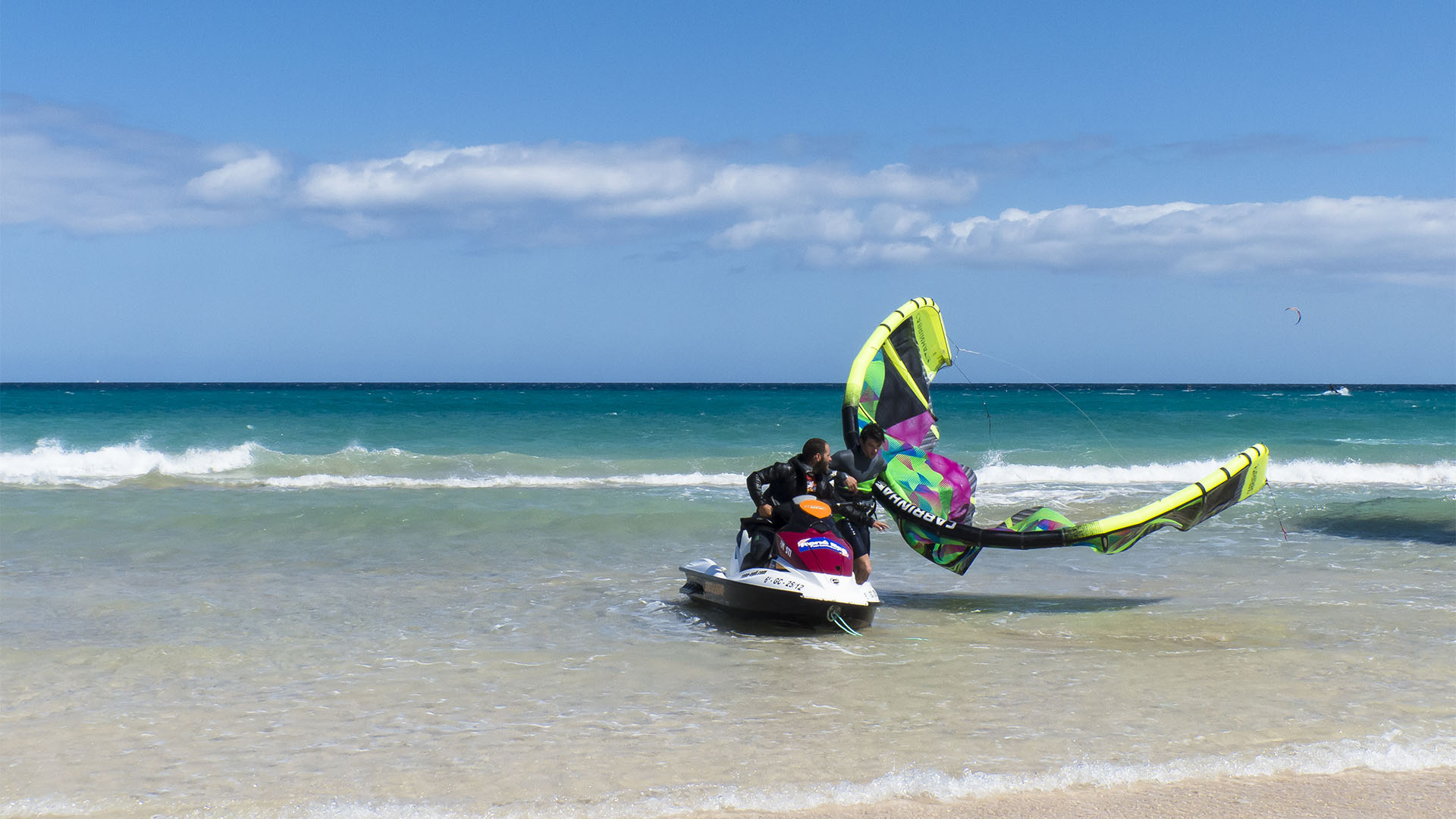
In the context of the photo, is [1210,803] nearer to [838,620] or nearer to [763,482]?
[838,620]

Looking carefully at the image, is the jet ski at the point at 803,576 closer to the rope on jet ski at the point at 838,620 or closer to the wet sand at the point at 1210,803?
the rope on jet ski at the point at 838,620

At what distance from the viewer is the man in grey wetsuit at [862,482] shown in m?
8.48

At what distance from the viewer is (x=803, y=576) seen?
Answer: 7.98 m

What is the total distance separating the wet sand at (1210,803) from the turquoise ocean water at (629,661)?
12 cm

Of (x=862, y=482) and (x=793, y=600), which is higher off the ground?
(x=862, y=482)

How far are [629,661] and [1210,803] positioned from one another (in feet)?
12.0

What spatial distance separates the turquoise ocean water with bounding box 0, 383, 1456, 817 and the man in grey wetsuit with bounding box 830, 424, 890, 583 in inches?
25.4

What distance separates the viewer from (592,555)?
1189 cm

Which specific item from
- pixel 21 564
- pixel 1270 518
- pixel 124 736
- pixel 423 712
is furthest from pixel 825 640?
pixel 1270 518

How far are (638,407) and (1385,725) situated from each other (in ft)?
173

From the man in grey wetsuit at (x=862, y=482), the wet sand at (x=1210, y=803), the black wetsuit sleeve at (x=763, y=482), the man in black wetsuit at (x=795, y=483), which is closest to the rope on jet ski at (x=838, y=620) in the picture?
the man in grey wetsuit at (x=862, y=482)

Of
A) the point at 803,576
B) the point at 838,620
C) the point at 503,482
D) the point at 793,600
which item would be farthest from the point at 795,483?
the point at 503,482

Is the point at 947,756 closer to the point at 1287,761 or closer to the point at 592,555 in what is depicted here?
the point at 1287,761

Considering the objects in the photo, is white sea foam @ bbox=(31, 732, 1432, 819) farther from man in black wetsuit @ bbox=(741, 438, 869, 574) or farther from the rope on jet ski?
man in black wetsuit @ bbox=(741, 438, 869, 574)
